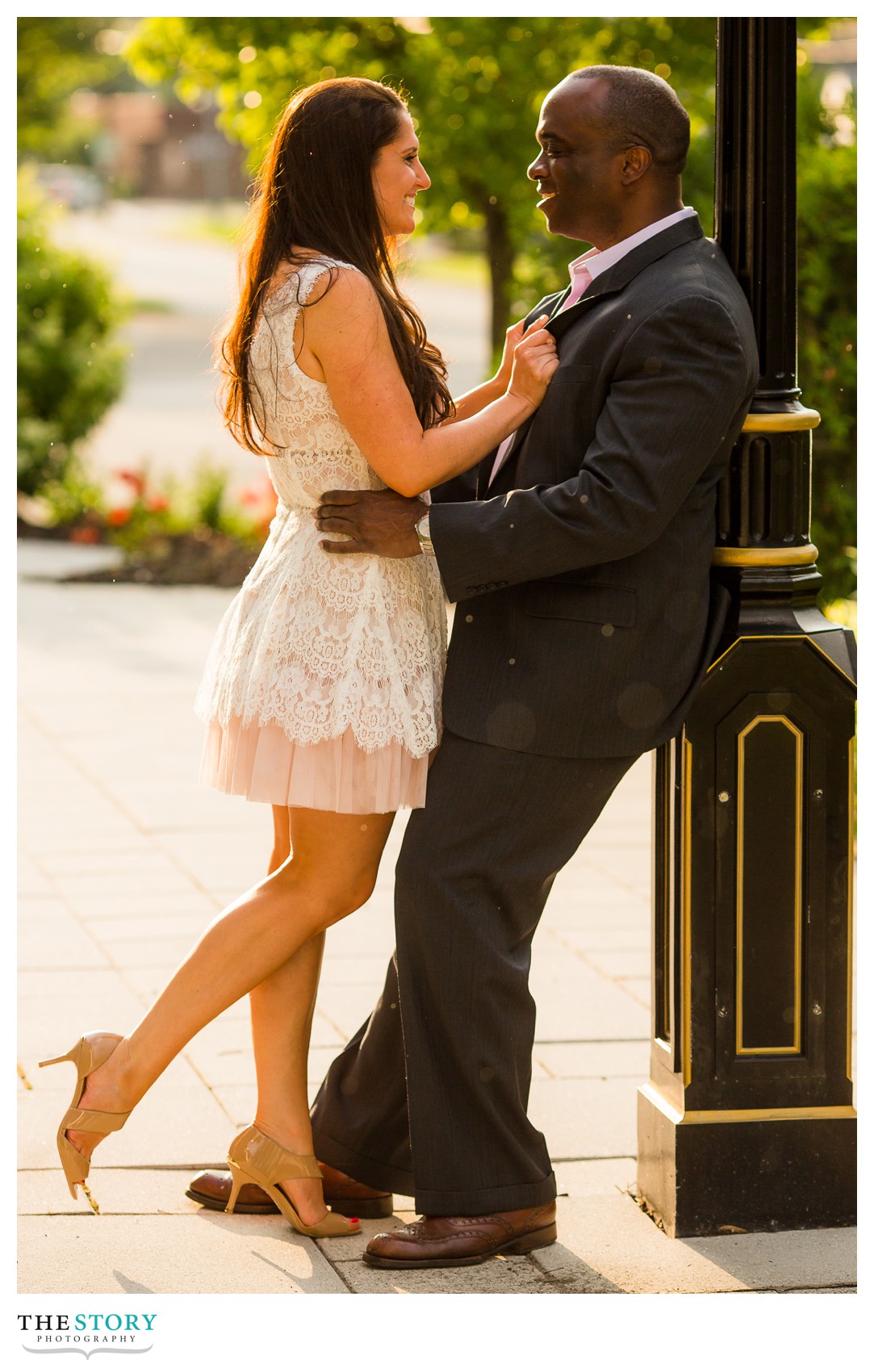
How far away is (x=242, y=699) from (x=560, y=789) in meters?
0.64

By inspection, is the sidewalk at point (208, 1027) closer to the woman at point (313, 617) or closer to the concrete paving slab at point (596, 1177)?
the concrete paving slab at point (596, 1177)

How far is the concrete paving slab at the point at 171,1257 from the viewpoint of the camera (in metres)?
3.14

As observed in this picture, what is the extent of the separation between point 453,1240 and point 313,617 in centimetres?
121

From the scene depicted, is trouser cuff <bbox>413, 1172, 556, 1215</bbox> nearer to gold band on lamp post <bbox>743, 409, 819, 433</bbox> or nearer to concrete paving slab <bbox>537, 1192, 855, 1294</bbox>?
concrete paving slab <bbox>537, 1192, 855, 1294</bbox>

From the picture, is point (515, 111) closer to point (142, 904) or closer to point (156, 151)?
point (142, 904)

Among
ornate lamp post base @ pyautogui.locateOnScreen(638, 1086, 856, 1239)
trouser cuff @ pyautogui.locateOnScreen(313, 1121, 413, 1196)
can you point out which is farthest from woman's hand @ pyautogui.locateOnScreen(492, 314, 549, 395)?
trouser cuff @ pyautogui.locateOnScreen(313, 1121, 413, 1196)

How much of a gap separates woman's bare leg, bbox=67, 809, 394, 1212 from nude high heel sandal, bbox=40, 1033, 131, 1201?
0.01 meters

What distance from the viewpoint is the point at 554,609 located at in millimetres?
3100

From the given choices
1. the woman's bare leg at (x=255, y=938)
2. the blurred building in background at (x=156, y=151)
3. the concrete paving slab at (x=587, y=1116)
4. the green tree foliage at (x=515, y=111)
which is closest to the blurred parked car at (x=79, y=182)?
the blurred building in background at (x=156, y=151)

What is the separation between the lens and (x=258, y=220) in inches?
126

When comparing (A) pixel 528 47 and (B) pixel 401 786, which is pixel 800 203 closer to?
(A) pixel 528 47

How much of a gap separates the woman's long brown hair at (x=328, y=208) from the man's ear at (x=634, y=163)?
0.44 metres

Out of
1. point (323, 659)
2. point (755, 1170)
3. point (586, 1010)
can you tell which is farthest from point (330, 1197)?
point (586, 1010)
